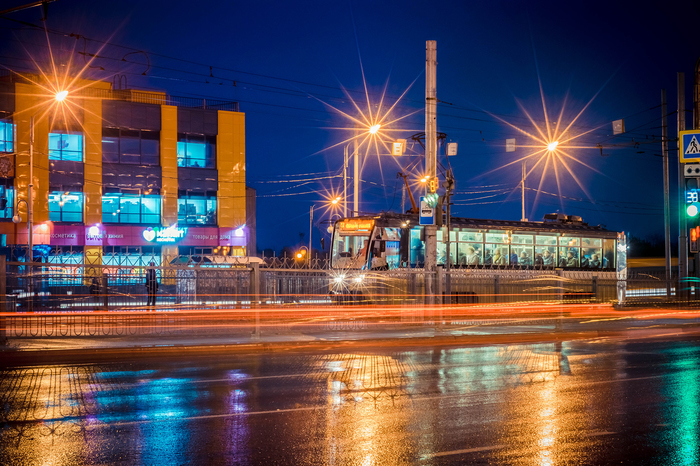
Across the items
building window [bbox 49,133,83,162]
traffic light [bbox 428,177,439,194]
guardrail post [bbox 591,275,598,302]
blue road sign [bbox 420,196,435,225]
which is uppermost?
building window [bbox 49,133,83,162]

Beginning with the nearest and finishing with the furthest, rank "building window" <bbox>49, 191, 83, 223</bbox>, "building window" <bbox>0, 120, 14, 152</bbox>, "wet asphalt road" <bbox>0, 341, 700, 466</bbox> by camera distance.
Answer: "wet asphalt road" <bbox>0, 341, 700, 466</bbox>, "building window" <bbox>0, 120, 14, 152</bbox>, "building window" <bbox>49, 191, 83, 223</bbox>

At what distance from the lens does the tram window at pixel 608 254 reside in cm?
3160

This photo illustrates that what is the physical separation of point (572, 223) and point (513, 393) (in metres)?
24.9

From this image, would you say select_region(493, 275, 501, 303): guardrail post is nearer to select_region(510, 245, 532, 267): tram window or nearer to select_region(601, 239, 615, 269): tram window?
select_region(510, 245, 532, 267): tram window

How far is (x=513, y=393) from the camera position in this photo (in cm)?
938

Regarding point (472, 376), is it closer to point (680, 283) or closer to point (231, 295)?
point (231, 295)

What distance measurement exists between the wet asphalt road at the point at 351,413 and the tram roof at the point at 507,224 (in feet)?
43.4

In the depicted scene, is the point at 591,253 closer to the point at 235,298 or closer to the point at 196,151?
the point at 235,298

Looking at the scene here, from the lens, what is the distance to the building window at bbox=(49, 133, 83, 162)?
4241 cm

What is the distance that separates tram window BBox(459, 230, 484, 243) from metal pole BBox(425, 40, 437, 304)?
8.56 m

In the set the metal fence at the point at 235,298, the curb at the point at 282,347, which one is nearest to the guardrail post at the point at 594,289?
the metal fence at the point at 235,298

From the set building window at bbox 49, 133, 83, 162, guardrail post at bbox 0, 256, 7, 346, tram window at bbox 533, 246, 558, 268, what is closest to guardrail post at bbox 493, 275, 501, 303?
tram window at bbox 533, 246, 558, 268

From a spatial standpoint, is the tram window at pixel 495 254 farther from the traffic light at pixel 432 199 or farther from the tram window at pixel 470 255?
the traffic light at pixel 432 199

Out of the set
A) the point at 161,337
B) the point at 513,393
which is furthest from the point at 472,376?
the point at 161,337
